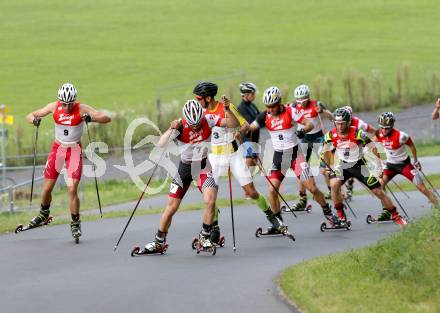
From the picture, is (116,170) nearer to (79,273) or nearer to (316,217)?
(316,217)

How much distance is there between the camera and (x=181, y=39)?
65188 mm

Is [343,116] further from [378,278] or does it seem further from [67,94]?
[378,278]

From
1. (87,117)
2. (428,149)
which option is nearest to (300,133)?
(87,117)

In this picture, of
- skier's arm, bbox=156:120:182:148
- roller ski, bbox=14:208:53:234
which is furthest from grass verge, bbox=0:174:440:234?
skier's arm, bbox=156:120:182:148

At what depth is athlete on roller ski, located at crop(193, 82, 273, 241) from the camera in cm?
1608

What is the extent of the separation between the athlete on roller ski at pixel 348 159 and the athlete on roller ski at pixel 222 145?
1793mm

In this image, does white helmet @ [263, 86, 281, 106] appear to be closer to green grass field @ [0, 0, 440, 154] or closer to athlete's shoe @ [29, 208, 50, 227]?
athlete's shoe @ [29, 208, 50, 227]

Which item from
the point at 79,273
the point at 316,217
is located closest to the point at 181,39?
the point at 316,217

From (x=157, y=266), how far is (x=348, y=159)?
16.3ft

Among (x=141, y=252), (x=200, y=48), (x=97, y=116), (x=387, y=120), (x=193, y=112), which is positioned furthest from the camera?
(x=200, y=48)

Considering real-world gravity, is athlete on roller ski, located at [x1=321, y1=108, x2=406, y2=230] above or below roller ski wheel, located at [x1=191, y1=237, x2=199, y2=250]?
above

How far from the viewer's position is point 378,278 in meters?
13.0

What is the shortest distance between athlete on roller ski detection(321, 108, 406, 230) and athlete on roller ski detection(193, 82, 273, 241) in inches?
70.6

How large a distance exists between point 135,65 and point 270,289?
46441mm
